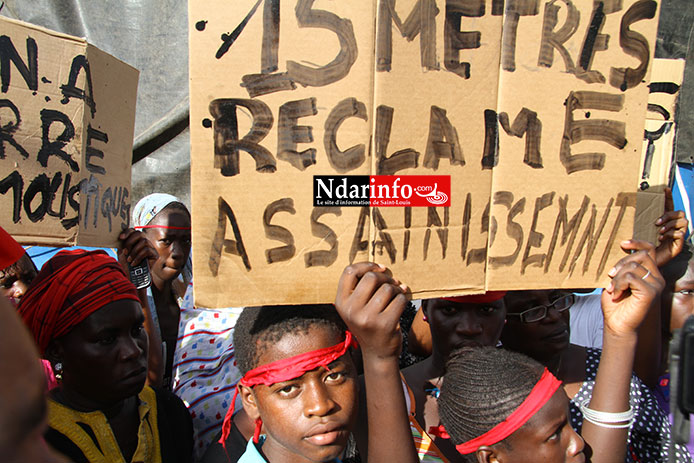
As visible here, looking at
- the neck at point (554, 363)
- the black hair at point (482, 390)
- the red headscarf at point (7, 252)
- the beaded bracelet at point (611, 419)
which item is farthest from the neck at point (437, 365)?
the red headscarf at point (7, 252)

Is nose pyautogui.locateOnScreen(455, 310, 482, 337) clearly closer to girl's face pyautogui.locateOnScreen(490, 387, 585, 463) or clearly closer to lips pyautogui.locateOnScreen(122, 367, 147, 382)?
girl's face pyautogui.locateOnScreen(490, 387, 585, 463)

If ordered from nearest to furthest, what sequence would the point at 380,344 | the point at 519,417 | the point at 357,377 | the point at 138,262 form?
the point at 380,344 → the point at 519,417 → the point at 357,377 → the point at 138,262

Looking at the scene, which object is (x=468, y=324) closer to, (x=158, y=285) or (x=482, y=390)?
(x=482, y=390)

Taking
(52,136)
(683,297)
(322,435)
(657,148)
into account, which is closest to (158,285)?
(52,136)

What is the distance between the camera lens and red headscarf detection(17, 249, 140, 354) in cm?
184

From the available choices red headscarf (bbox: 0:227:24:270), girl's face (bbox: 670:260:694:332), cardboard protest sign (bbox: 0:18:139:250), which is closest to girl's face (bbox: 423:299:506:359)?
girl's face (bbox: 670:260:694:332)

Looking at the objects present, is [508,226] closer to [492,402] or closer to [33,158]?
[492,402]

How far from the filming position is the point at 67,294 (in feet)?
6.12

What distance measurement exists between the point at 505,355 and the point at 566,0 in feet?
3.77

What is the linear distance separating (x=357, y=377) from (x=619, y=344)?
34.3 inches

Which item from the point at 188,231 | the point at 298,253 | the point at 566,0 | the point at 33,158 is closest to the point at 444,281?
the point at 298,253

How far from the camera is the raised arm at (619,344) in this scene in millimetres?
1570

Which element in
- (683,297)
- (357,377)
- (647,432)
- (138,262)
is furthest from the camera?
(683,297)

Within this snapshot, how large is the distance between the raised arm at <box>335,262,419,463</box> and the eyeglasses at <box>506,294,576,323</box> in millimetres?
1068
